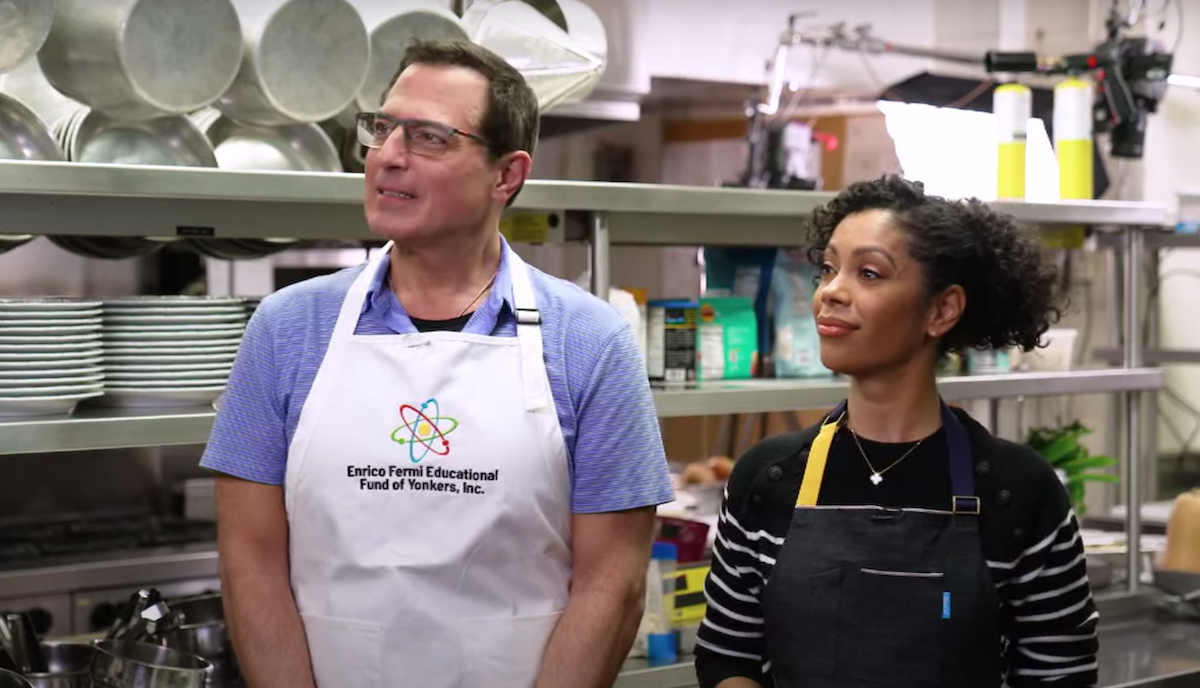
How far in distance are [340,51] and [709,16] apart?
3560mm

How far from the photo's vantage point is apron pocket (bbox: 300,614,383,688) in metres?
1.83

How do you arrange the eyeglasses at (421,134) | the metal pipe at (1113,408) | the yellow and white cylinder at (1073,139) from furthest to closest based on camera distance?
1. the metal pipe at (1113,408)
2. the yellow and white cylinder at (1073,139)
3. the eyeglasses at (421,134)

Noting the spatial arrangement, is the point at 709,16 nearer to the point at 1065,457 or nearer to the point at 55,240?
the point at 1065,457

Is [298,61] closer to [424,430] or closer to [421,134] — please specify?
[421,134]

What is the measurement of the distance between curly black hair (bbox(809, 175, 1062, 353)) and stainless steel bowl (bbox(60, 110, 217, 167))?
1054 mm

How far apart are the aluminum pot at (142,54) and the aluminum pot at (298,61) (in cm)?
8

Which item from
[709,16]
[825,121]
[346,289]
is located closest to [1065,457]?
[346,289]

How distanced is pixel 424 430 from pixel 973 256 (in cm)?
80

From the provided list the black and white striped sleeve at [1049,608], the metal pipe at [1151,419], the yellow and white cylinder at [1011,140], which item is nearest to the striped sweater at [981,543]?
the black and white striped sleeve at [1049,608]

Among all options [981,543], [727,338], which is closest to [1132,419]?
[727,338]

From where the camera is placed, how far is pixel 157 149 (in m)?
2.31

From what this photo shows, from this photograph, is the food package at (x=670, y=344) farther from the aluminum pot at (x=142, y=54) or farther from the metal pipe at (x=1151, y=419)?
the metal pipe at (x=1151, y=419)

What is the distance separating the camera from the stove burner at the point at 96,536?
380cm

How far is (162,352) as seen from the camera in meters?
2.22
